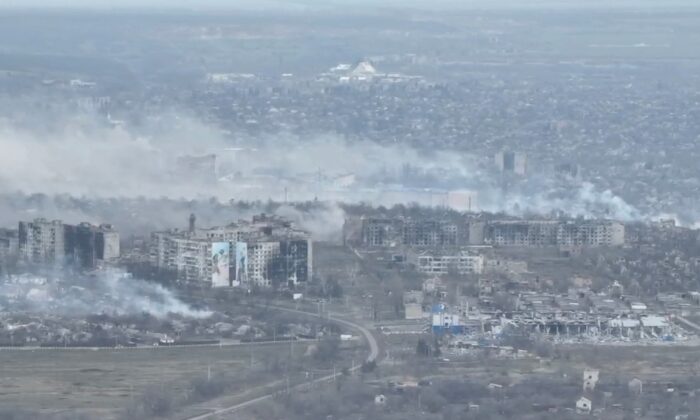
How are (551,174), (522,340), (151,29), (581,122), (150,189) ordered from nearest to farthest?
(522,340) < (150,189) < (551,174) < (581,122) < (151,29)

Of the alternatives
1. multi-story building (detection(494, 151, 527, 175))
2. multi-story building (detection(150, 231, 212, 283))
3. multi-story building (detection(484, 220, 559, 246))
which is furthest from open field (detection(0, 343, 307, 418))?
multi-story building (detection(494, 151, 527, 175))

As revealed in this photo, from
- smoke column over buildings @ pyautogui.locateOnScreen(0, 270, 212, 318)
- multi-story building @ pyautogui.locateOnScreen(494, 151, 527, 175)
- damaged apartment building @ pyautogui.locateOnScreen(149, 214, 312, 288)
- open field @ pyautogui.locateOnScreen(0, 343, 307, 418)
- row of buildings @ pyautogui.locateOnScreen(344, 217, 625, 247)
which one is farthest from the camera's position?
multi-story building @ pyautogui.locateOnScreen(494, 151, 527, 175)

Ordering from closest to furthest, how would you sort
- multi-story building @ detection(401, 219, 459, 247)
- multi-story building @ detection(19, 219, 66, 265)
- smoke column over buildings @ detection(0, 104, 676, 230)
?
multi-story building @ detection(19, 219, 66, 265) → multi-story building @ detection(401, 219, 459, 247) → smoke column over buildings @ detection(0, 104, 676, 230)

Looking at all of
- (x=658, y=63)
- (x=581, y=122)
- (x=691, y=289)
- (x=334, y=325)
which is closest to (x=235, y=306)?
(x=334, y=325)

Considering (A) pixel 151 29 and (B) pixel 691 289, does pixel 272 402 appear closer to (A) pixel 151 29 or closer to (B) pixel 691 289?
(B) pixel 691 289

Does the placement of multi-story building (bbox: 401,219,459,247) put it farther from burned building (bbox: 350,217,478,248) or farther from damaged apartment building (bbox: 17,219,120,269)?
damaged apartment building (bbox: 17,219,120,269)

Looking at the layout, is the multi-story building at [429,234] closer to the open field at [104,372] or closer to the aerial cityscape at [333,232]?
the aerial cityscape at [333,232]
